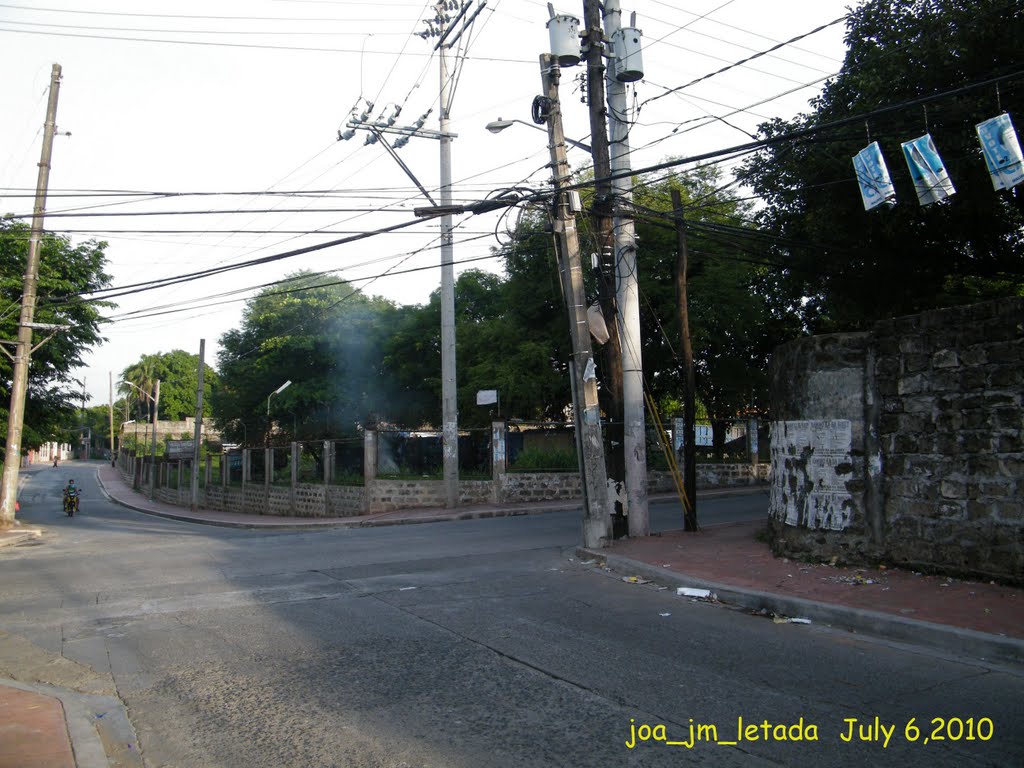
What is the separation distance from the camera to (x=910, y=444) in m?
9.14

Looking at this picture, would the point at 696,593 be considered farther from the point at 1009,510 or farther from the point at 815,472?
the point at 1009,510

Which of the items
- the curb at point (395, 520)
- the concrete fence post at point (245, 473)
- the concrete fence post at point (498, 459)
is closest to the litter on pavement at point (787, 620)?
the curb at point (395, 520)

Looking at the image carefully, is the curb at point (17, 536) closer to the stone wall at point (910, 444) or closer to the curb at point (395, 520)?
the curb at point (395, 520)

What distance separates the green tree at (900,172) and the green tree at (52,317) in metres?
22.8

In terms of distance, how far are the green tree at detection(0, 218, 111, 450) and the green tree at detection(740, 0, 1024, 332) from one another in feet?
74.8

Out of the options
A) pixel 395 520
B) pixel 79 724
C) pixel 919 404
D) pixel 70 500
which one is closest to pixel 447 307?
pixel 395 520

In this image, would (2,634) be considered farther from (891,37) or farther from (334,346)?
(334,346)

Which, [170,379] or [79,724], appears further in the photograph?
[170,379]

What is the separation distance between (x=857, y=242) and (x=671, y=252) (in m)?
9.50

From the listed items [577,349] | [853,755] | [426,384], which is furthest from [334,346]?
[853,755]

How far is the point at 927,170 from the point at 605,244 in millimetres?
5196

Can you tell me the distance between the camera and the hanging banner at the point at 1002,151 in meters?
9.02

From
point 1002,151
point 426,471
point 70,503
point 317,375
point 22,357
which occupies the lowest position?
point 70,503

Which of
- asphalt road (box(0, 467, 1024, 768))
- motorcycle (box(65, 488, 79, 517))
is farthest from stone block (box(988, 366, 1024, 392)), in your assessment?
motorcycle (box(65, 488, 79, 517))
